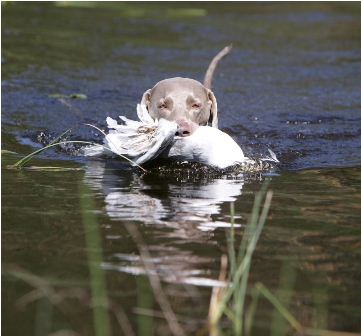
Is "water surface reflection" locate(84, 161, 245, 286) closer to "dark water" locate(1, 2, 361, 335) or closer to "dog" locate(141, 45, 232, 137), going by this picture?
"dark water" locate(1, 2, 361, 335)

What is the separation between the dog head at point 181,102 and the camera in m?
5.59

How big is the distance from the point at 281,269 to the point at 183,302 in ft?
1.76

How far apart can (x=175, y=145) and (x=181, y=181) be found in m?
0.34

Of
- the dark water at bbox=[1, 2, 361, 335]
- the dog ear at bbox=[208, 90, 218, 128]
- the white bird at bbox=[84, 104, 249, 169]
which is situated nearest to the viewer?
the dark water at bbox=[1, 2, 361, 335]

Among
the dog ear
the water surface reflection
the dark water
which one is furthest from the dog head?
the water surface reflection

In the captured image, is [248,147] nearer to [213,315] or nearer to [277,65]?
[213,315]

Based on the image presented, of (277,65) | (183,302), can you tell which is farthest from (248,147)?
(277,65)

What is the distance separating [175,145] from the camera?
4.50 m

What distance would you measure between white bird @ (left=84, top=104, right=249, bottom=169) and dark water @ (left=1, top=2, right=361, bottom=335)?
7.5 inches

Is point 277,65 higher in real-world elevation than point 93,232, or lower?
higher

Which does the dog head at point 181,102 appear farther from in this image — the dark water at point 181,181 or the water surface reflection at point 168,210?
the water surface reflection at point 168,210

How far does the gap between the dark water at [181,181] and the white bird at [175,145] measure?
7.5 inches

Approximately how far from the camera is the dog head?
18.3ft

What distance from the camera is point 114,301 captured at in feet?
8.11
